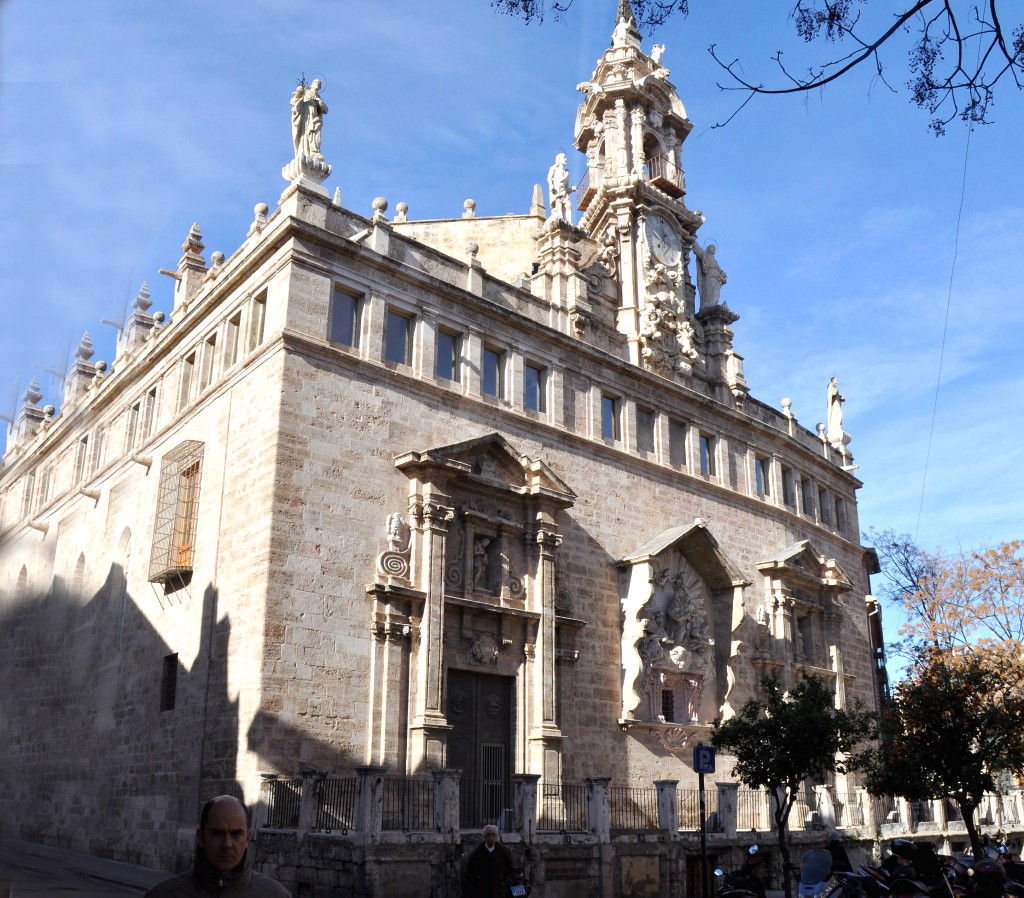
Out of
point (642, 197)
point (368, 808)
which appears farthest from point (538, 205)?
point (368, 808)

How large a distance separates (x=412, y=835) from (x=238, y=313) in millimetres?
11824

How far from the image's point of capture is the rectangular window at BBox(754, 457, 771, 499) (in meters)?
30.6

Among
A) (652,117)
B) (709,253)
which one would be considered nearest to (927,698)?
(709,253)

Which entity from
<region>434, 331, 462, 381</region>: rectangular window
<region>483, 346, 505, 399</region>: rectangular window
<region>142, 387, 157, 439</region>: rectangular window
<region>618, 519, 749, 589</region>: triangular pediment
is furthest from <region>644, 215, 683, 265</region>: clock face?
<region>142, 387, 157, 439</region>: rectangular window

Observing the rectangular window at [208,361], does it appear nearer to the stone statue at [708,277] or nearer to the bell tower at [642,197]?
the bell tower at [642,197]

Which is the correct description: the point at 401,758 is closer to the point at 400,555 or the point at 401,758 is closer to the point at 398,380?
the point at 400,555

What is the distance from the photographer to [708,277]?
1254 inches

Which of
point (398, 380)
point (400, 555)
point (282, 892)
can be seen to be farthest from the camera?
point (398, 380)

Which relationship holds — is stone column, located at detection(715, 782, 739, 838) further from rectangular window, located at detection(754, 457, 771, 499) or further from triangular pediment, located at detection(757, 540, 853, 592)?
rectangular window, located at detection(754, 457, 771, 499)

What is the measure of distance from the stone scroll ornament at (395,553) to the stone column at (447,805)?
4.87 metres

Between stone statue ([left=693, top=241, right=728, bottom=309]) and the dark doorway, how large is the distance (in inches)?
606

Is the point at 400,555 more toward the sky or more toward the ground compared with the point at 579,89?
more toward the ground

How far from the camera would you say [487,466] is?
21719mm

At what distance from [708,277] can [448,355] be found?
1247cm
